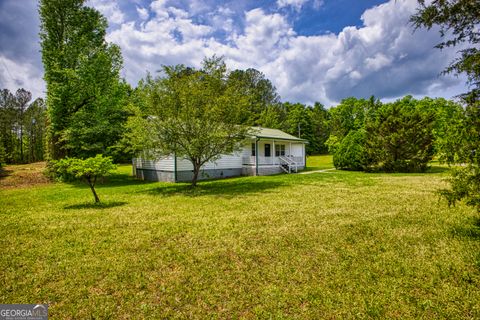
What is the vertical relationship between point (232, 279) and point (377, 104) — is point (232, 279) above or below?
below

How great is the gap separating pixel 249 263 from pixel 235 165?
1601 centimetres

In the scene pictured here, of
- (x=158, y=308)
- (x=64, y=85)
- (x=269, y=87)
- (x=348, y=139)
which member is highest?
(x=269, y=87)

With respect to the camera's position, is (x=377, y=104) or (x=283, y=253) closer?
(x=283, y=253)

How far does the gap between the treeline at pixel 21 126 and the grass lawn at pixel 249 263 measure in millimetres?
46685

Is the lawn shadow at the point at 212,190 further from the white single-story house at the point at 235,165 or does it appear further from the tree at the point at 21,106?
the tree at the point at 21,106

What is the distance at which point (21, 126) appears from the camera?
44906 millimetres

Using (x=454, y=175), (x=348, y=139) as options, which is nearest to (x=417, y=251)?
(x=454, y=175)

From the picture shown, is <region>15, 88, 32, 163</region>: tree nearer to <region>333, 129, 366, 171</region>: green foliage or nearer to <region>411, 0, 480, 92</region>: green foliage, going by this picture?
<region>333, 129, 366, 171</region>: green foliage

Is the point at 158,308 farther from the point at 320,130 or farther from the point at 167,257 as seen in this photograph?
the point at 320,130

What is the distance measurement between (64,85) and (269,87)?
42591mm

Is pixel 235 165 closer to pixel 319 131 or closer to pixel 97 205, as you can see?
pixel 97 205

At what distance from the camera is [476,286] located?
3.20 m

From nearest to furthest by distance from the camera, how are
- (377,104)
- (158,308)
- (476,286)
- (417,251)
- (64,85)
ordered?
(158,308) → (476,286) → (417,251) → (64,85) → (377,104)

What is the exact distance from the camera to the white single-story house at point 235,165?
1630 centimetres
